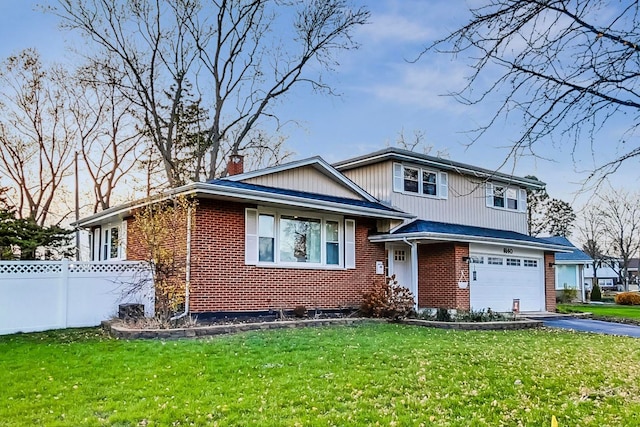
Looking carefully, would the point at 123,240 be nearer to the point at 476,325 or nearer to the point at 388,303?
the point at 388,303

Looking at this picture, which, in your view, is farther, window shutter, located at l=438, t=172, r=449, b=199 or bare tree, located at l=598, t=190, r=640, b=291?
bare tree, located at l=598, t=190, r=640, b=291

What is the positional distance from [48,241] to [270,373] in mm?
18061

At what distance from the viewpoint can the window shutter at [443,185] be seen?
764 inches

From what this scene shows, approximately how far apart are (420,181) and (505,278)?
4.47 metres

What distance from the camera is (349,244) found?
1614 cm

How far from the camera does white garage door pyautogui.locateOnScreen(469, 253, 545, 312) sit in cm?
1753

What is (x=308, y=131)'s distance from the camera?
29.2 meters

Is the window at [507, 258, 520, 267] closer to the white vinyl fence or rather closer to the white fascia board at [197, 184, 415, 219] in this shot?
the white fascia board at [197, 184, 415, 219]

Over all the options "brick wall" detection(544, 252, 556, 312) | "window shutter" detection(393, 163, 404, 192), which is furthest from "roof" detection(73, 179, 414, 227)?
"brick wall" detection(544, 252, 556, 312)

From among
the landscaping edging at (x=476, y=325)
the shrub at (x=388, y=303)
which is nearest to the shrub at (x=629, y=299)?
the landscaping edging at (x=476, y=325)

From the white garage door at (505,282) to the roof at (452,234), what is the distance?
0.62 m

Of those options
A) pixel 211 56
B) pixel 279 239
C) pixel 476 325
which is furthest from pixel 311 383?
pixel 211 56

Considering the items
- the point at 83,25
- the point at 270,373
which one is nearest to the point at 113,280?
the point at 270,373

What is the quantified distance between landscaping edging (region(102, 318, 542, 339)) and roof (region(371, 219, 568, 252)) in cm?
267
